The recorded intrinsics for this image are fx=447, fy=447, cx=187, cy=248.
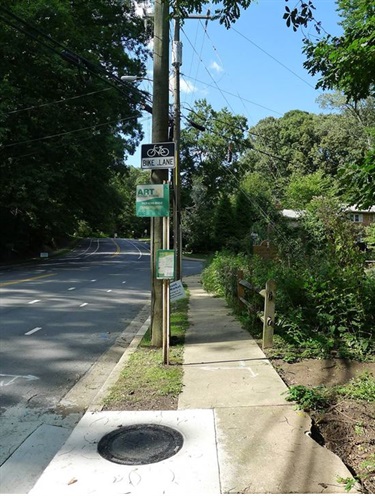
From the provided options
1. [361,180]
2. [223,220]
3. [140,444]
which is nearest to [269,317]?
[361,180]

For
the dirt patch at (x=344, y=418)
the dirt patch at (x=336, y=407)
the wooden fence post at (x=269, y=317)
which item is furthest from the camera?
the wooden fence post at (x=269, y=317)

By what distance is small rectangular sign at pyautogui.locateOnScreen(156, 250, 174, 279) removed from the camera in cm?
618

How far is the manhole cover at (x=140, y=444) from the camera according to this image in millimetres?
3566

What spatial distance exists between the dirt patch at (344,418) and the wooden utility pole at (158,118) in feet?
6.92

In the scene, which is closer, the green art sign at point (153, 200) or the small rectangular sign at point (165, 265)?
the small rectangular sign at point (165, 265)

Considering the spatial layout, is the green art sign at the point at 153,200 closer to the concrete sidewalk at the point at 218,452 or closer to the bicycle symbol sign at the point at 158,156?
the bicycle symbol sign at the point at 158,156

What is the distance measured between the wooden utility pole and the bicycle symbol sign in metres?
0.37

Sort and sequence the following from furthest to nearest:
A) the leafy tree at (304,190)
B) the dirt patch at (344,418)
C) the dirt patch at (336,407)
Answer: the leafy tree at (304,190), the dirt patch at (336,407), the dirt patch at (344,418)

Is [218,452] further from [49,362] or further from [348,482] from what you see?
[49,362]

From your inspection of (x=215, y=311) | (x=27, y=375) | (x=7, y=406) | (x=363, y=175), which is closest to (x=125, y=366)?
(x=27, y=375)

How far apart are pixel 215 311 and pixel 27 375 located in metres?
5.70

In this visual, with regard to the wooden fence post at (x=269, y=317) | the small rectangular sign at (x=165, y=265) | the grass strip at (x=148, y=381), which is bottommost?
the grass strip at (x=148, y=381)

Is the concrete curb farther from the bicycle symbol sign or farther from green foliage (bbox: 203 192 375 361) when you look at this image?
the bicycle symbol sign

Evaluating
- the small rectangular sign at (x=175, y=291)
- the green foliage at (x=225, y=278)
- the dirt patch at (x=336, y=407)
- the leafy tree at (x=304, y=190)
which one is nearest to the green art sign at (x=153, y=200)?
the small rectangular sign at (x=175, y=291)
